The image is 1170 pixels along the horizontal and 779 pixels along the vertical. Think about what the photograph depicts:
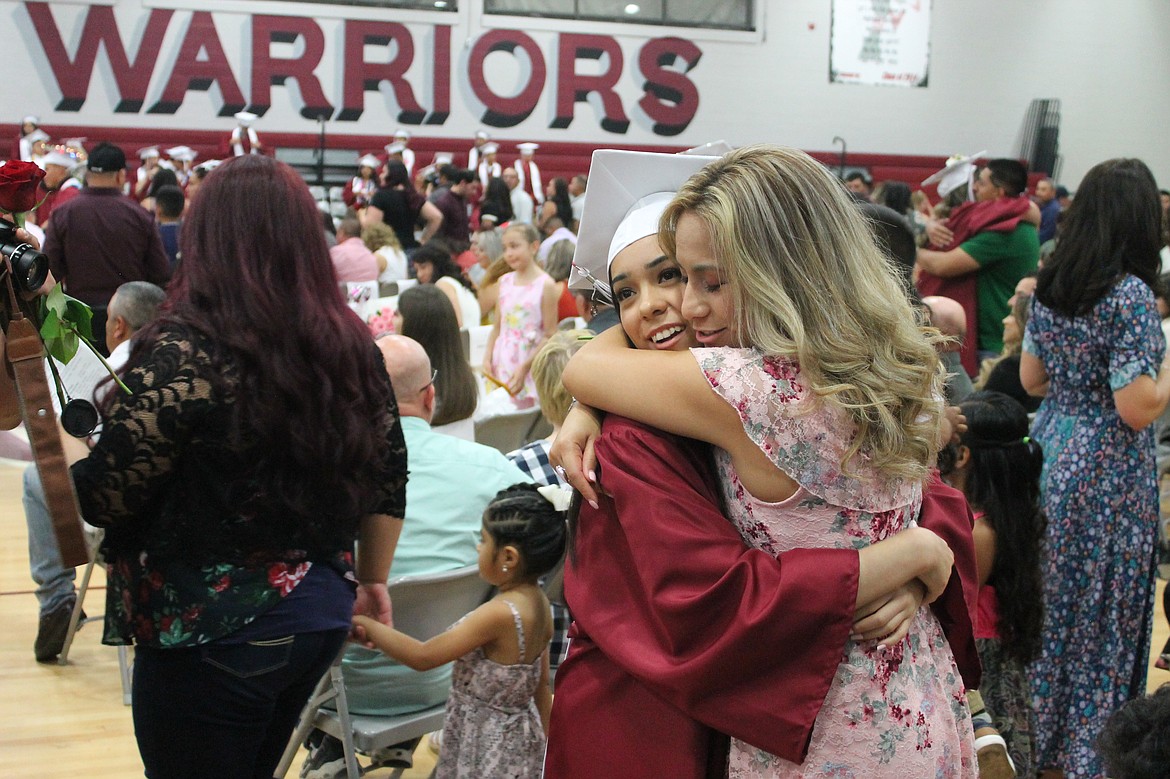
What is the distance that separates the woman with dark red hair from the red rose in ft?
0.92

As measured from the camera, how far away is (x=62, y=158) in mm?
10555

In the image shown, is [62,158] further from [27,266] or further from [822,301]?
[822,301]

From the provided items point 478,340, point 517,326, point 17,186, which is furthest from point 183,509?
point 478,340

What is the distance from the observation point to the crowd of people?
122 centimetres

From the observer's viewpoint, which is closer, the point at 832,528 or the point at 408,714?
the point at 832,528

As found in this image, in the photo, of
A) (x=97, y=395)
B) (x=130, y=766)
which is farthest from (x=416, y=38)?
(x=97, y=395)

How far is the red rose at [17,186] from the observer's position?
1417 millimetres

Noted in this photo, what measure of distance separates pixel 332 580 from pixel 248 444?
0.86 feet

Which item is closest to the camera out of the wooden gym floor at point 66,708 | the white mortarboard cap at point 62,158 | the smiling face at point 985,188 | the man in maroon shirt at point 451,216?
the wooden gym floor at point 66,708

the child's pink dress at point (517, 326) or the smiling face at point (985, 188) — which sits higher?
the smiling face at point (985, 188)

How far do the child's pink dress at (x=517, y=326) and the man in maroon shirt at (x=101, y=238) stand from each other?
1.95m

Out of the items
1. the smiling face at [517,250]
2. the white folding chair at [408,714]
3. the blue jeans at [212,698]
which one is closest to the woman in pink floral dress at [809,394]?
the blue jeans at [212,698]

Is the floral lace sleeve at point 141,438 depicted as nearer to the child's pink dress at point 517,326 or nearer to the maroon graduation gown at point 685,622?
the maroon graduation gown at point 685,622

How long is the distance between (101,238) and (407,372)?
3830 mm
